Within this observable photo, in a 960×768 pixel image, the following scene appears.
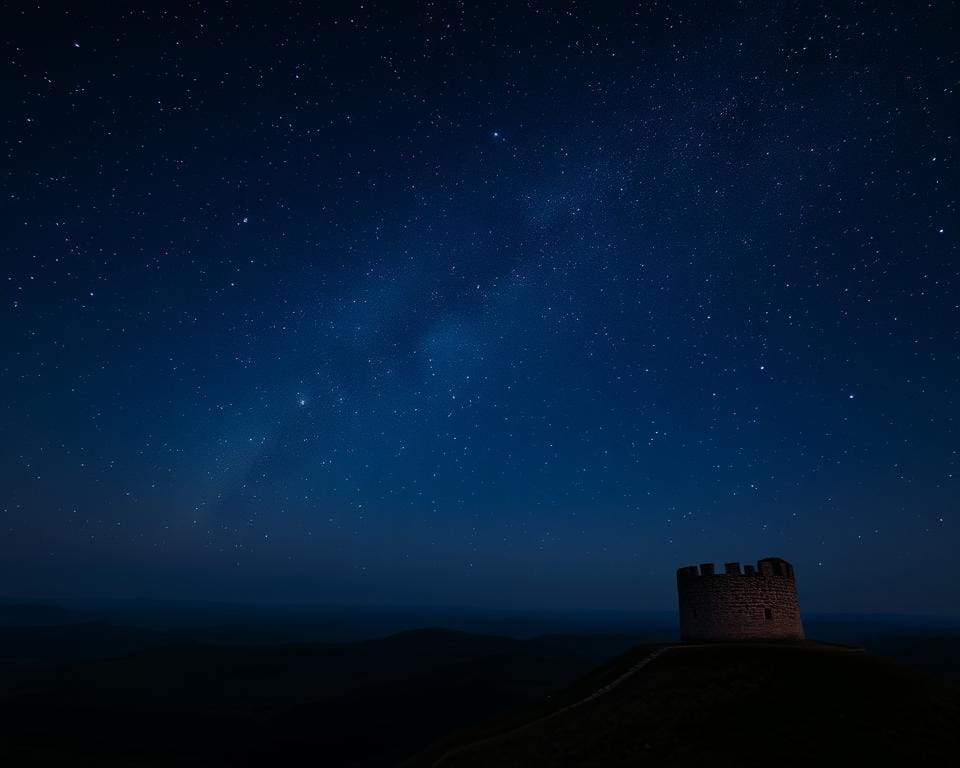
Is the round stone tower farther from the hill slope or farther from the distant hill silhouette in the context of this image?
the distant hill silhouette

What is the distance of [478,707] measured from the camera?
8156 centimetres

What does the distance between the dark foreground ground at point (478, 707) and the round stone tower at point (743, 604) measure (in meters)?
2.14

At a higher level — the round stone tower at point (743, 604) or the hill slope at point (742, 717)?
the round stone tower at point (743, 604)

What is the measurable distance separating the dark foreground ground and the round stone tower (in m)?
2.14

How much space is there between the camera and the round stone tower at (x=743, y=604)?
27.2 meters

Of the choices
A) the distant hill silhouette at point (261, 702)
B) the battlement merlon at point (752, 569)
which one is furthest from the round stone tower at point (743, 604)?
the distant hill silhouette at point (261, 702)

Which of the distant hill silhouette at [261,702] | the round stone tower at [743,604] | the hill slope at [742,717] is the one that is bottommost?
the distant hill silhouette at [261,702]

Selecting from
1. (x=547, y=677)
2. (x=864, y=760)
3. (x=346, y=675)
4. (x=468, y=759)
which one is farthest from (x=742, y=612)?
(x=346, y=675)

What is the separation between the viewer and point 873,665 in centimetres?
2227

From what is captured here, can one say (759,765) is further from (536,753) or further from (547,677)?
(547,677)

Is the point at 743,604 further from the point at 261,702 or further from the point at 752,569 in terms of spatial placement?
the point at 261,702

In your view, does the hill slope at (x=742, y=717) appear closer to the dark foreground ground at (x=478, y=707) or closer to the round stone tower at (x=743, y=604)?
the dark foreground ground at (x=478, y=707)

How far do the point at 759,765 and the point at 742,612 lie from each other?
40.6 ft

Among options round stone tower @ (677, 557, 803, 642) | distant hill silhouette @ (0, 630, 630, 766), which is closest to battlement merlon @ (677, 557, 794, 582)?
round stone tower @ (677, 557, 803, 642)
